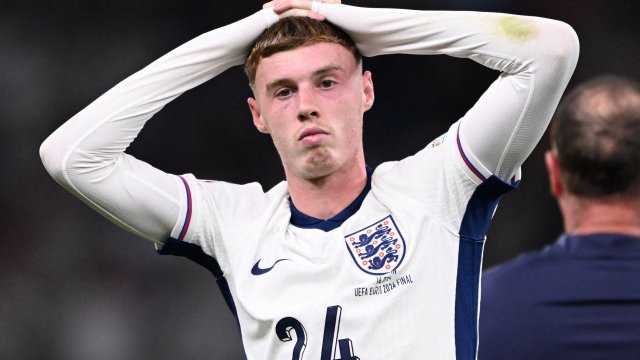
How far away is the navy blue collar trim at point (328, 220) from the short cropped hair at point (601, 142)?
4.07ft

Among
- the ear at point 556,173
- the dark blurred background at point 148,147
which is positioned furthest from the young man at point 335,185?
the dark blurred background at point 148,147

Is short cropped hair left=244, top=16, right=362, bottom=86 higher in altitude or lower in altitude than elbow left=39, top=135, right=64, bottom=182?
higher

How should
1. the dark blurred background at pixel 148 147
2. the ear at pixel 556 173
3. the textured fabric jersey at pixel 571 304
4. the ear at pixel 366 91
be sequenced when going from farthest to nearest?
the dark blurred background at pixel 148 147 < the ear at pixel 366 91 < the ear at pixel 556 173 < the textured fabric jersey at pixel 571 304

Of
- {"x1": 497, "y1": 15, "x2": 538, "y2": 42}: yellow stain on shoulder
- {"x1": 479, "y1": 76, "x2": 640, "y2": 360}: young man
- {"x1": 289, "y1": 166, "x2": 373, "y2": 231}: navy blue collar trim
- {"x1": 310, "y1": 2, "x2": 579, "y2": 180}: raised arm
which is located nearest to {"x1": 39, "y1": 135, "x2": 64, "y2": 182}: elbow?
{"x1": 289, "y1": 166, "x2": 373, "y2": 231}: navy blue collar trim

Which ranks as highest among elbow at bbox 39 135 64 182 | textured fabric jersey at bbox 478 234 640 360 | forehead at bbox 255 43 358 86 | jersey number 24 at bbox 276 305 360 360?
forehead at bbox 255 43 358 86

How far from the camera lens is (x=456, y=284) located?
9.29 feet

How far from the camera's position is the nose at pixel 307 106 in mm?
2971

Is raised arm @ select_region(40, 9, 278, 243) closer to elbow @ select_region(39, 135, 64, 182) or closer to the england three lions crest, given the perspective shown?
elbow @ select_region(39, 135, 64, 182)

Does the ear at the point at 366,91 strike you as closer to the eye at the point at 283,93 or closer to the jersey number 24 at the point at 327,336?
the eye at the point at 283,93

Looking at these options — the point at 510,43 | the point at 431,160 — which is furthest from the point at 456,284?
the point at 510,43

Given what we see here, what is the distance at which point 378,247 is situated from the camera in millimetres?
2895

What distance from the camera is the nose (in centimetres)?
297

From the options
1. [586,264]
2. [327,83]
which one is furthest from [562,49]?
[586,264]

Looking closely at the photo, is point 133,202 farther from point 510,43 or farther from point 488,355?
point 488,355
